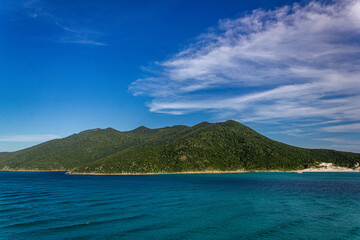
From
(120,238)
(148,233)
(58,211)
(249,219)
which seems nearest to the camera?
(120,238)

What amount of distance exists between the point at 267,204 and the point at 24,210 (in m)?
56.8

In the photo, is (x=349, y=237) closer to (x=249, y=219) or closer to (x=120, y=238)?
(x=249, y=219)

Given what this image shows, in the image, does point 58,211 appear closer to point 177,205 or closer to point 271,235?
point 177,205

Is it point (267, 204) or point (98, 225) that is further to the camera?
point (267, 204)

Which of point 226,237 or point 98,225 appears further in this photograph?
point 98,225

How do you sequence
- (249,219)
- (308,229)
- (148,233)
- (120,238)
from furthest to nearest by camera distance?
(249,219) → (308,229) → (148,233) → (120,238)

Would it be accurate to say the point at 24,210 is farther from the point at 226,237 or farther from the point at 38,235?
the point at 226,237

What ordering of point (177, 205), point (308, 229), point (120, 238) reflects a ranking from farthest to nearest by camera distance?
point (177, 205), point (308, 229), point (120, 238)

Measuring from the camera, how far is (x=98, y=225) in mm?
37188

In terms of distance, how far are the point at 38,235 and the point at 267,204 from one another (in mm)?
48569

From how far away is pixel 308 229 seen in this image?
35.8m

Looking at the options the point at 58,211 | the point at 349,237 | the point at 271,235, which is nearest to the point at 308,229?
the point at 349,237

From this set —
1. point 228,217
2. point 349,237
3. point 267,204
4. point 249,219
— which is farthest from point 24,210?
point 349,237

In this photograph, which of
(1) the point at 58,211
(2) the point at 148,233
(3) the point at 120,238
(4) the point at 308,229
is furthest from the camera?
(1) the point at 58,211
